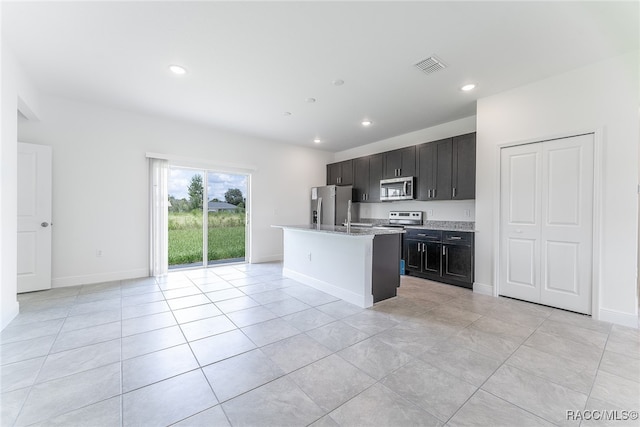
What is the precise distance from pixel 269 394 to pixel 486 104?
438cm

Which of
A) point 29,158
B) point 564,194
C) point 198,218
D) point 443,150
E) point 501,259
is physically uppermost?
point 443,150

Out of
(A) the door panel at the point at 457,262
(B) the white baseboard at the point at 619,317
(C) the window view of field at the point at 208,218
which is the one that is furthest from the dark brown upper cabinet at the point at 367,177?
(B) the white baseboard at the point at 619,317

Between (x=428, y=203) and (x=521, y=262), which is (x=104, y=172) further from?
(x=521, y=262)

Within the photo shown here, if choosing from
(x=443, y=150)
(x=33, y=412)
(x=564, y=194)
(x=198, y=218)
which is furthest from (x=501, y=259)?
(x=198, y=218)

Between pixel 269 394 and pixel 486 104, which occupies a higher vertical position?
pixel 486 104

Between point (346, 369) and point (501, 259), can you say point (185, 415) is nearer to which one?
point (346, 369)

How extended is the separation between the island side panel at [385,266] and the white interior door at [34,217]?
186 inches

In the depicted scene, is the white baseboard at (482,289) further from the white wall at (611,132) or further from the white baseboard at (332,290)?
the white baseboard at (332,290)

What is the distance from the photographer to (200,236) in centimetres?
525

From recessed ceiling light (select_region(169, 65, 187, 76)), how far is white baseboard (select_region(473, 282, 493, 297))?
4.88 meters

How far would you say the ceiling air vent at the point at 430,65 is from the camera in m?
2.78

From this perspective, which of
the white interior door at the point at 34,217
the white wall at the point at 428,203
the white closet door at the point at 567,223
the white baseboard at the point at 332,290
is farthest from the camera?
the white wall at the point at 428,203

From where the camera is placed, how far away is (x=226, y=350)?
217 cm

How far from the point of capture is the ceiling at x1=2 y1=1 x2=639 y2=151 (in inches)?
83.9
